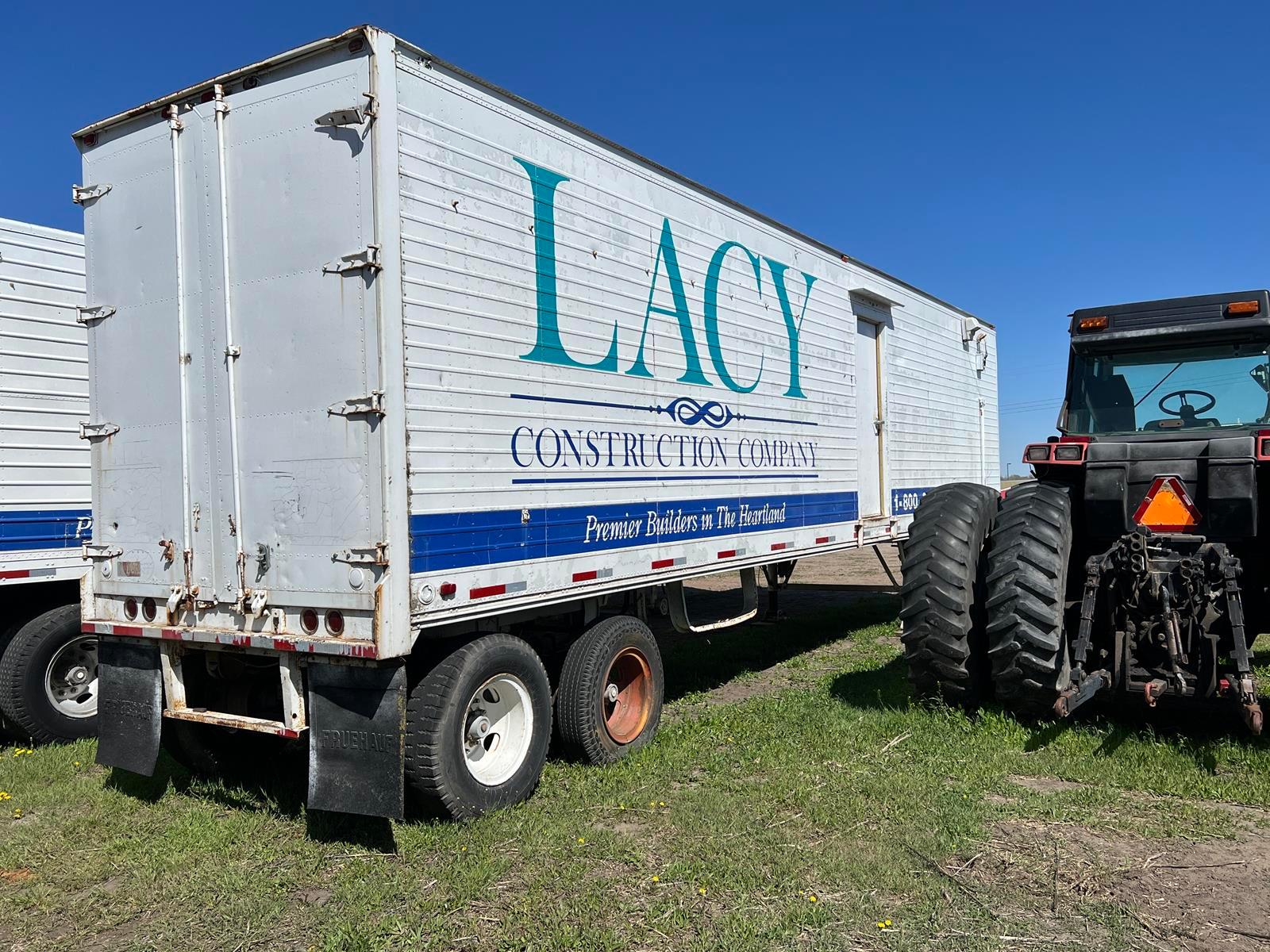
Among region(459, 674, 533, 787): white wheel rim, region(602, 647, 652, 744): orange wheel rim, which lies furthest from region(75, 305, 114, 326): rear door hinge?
region(602, 647, 652, 744): orange wheel rim

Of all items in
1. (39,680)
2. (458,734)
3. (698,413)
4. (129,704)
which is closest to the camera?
(458,734)

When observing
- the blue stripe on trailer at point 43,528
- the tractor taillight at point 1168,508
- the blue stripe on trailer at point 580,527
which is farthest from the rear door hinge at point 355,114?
the tractor taillight at point 1168,508

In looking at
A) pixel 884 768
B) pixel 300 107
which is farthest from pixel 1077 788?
pixel 300 107

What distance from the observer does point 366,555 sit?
482cm

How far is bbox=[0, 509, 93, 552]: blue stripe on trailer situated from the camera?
7.40 m

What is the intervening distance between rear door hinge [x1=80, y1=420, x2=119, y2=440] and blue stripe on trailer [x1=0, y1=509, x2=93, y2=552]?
5.30 ft

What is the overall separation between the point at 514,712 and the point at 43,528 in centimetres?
450

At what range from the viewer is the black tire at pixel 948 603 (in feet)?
20.5

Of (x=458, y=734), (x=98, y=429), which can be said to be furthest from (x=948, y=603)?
(x=98, y=429)

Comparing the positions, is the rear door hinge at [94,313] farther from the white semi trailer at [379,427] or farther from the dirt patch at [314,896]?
the dirt patch at [314,896]

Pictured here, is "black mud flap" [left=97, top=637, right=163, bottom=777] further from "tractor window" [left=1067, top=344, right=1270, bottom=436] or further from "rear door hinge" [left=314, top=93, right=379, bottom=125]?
"tractor window" [left=1067, top=344, right=1270, bottom=436]

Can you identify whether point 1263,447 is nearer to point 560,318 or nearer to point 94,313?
point 560,318

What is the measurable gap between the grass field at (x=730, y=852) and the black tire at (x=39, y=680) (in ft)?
1.46

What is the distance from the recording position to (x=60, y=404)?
25.8 feet
